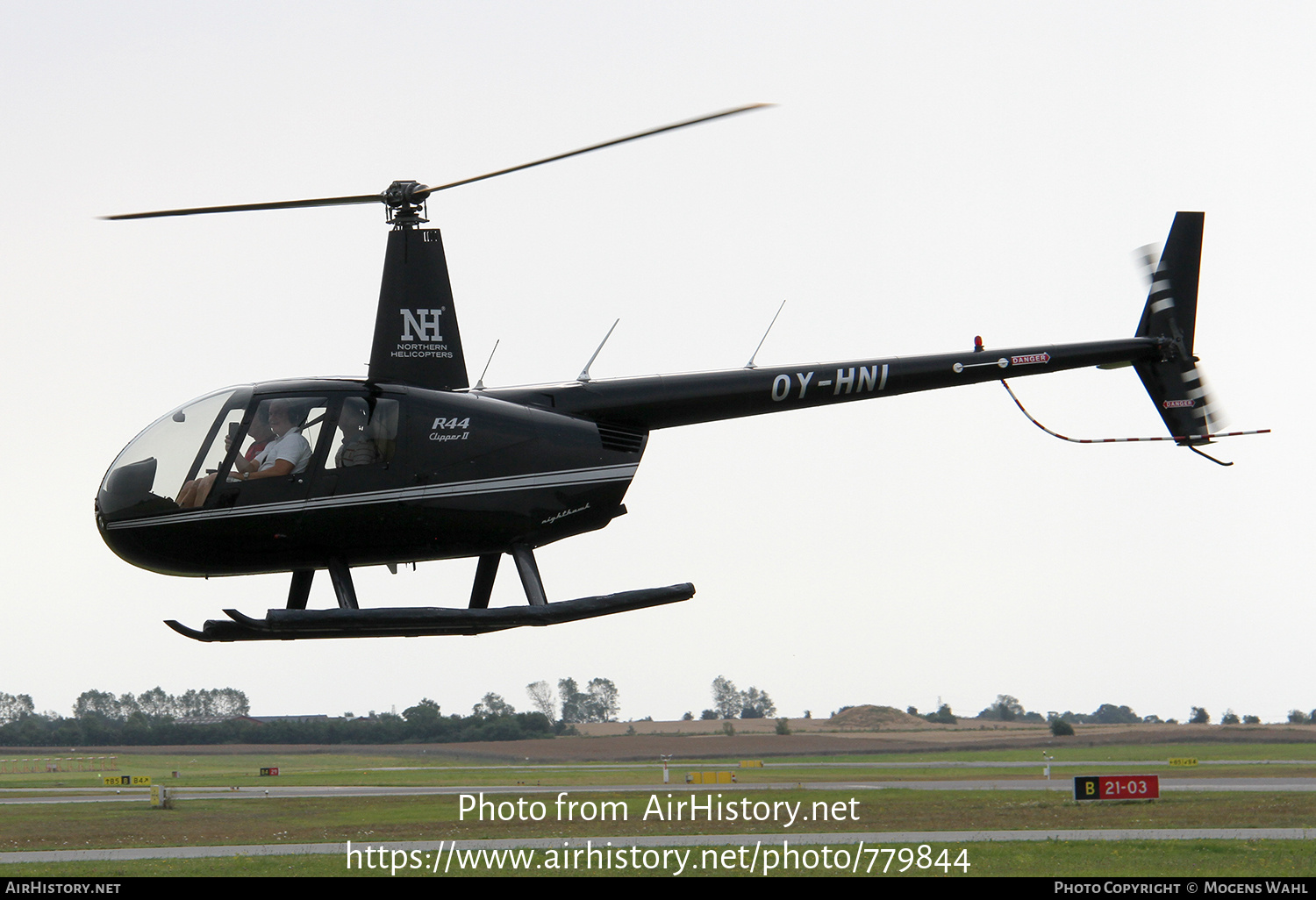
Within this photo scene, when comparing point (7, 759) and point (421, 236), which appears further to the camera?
point (7, 759)

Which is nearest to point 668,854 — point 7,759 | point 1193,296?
point 1193,296

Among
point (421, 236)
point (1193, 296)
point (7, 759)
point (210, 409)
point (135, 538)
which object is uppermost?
point (1193, 296)

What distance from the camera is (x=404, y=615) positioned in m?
10.2

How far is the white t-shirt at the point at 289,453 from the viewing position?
10.8 metres

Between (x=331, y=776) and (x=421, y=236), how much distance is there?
81933 millimetres

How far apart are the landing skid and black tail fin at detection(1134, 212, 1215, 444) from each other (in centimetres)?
843

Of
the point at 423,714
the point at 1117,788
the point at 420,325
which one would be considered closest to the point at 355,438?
the point at 420,325

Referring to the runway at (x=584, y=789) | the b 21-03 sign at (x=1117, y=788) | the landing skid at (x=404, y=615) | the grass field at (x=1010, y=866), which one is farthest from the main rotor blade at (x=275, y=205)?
the runway at (x=584, y=789)

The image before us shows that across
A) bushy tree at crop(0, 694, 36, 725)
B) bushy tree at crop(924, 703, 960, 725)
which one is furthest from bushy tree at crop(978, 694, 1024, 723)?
bushy tree at crop(0, 694, 36, 725)

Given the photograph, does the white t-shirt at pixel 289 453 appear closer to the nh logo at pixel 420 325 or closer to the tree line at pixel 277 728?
the nh logo at pixel 420 325

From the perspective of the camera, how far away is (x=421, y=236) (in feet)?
Result: 40.0

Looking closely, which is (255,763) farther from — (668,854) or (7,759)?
(668,854)

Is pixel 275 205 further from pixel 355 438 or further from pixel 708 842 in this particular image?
pixel 708 842

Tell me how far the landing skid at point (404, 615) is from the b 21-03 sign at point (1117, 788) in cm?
3908
